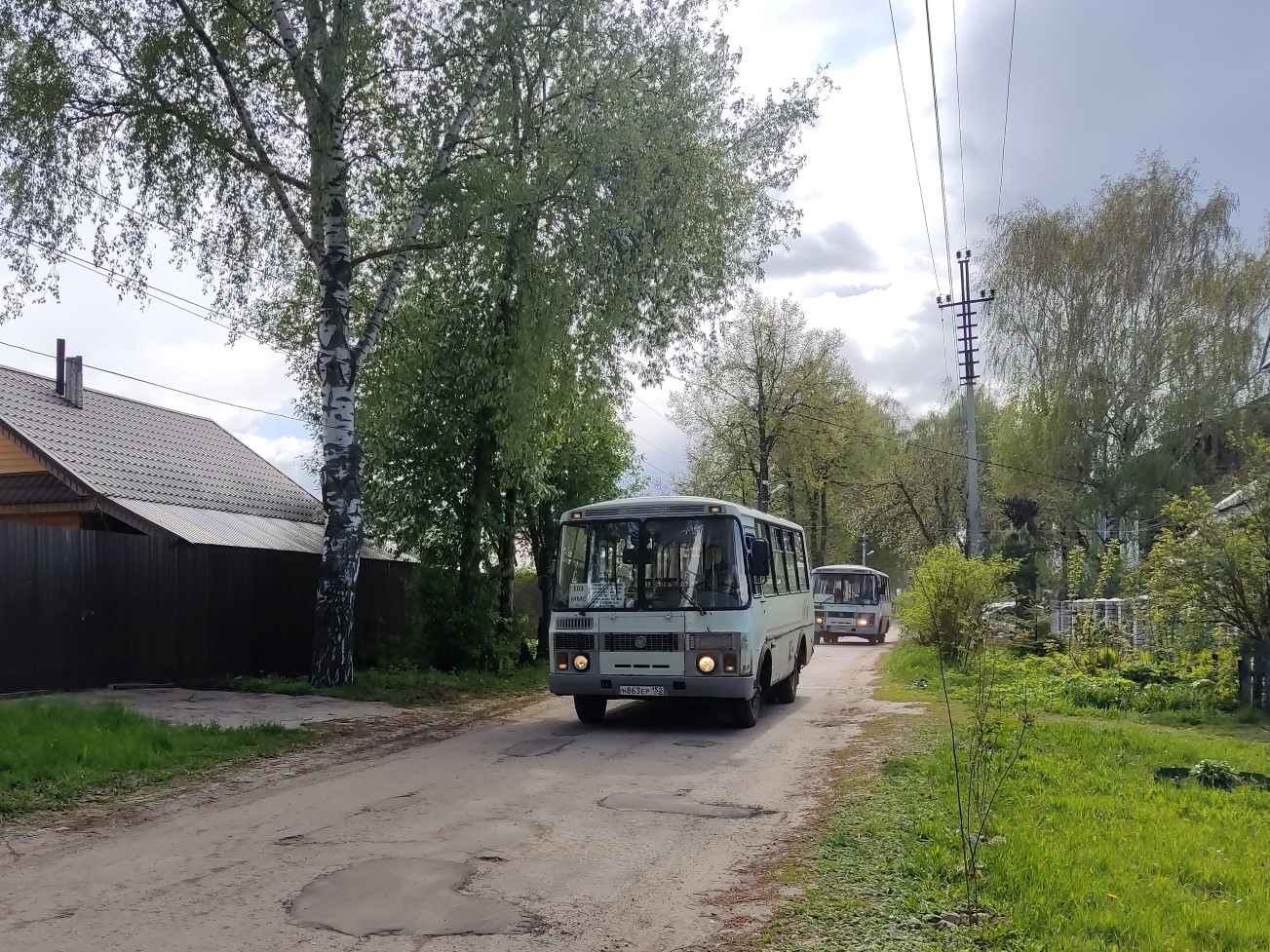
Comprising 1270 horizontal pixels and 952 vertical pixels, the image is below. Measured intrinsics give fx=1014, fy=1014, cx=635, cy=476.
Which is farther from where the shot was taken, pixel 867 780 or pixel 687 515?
pixel 687 515

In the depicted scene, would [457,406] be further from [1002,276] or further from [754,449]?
[754,449]

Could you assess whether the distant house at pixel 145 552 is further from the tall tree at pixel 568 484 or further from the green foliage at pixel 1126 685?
the green foliage at pixel 1126 685

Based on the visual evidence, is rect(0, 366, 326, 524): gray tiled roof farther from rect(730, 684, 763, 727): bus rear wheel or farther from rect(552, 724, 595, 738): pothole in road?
rect(730, 684, 763, 727): bus rear wheel

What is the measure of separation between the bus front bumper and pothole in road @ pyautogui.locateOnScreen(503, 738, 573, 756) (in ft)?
2.46

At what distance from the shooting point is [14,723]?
9.38 metres

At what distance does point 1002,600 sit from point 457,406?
12.5 meters

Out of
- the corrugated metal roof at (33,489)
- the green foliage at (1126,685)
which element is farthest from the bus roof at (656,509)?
the corrugated metal roof at (33,489)

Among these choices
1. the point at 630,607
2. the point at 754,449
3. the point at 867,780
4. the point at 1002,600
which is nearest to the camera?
the point at 867,780

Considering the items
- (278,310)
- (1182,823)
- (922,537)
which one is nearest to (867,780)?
(1182,823)

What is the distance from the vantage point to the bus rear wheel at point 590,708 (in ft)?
41.7

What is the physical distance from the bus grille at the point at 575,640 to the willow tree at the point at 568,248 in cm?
439

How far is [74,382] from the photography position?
801 inches

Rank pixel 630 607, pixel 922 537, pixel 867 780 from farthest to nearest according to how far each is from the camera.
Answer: pixel 922 537, pixel 630 607, pixel 867 780

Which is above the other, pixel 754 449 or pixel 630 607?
pixel 754 449
